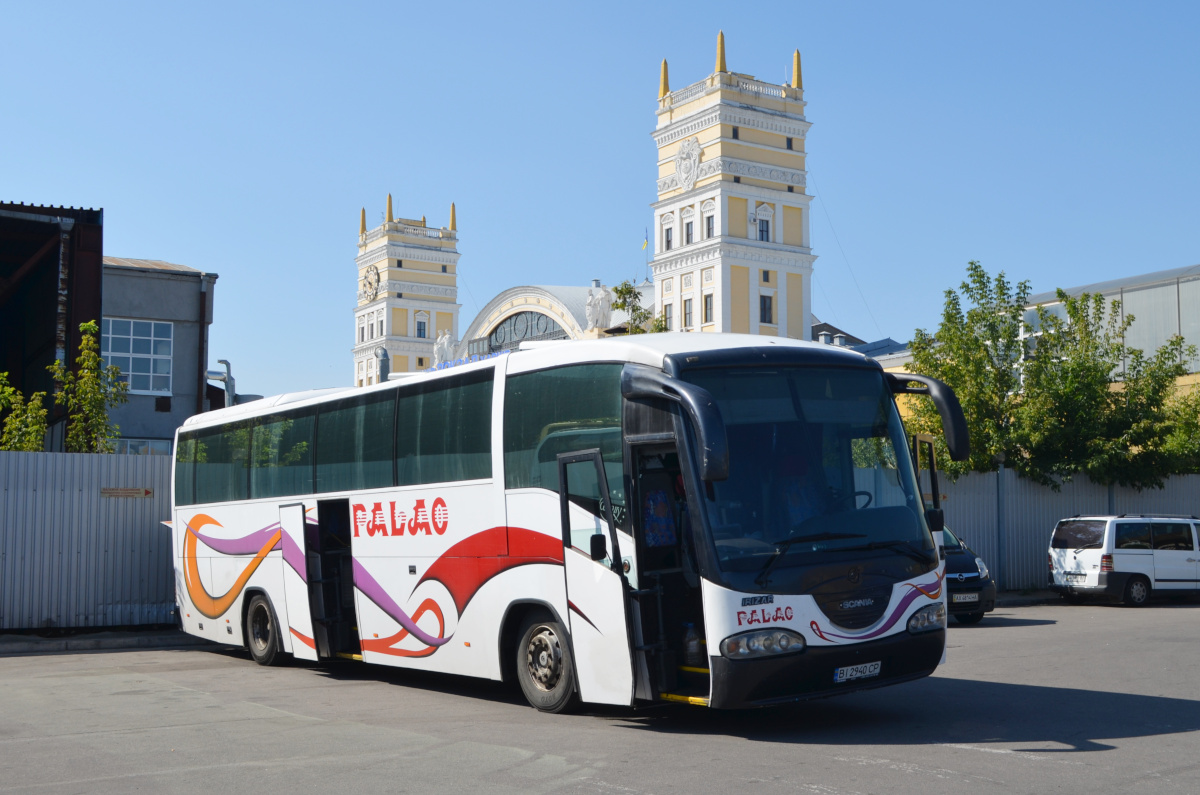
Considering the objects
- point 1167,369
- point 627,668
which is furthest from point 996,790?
point 1167,369

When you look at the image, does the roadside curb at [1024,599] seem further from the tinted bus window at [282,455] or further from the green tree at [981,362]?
the tinted bus window at [282,455]

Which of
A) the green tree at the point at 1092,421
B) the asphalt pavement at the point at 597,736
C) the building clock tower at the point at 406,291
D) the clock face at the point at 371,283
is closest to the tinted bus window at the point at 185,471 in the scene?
the asphalt pavement at the point at 597,736

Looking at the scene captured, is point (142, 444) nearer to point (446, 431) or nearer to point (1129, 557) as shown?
point (446, 431)

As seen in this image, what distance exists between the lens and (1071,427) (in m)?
27.3

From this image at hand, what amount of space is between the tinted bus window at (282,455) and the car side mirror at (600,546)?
5482 mm

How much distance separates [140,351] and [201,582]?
16.5 metres

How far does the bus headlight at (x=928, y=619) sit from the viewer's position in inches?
341

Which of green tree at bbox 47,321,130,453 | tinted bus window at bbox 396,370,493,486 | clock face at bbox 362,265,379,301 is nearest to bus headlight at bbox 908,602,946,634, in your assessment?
tinted bus window at bbox 396,370,493,486

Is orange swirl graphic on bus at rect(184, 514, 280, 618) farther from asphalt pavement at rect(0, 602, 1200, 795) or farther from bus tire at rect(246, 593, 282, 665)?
asphalt pavement at rect(0, 602, 1200, 795)

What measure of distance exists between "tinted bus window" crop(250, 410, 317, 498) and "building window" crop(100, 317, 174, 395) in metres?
17.7

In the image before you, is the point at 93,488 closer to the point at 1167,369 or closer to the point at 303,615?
the point at 303,615

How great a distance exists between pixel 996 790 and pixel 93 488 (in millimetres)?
15371

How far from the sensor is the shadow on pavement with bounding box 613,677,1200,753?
8.31m

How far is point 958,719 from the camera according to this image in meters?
9.10
